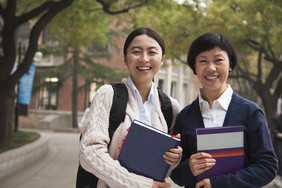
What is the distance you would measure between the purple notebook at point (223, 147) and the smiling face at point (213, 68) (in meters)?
0.36

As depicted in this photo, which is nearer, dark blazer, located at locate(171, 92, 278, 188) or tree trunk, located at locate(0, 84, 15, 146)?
dark blazer, located at locate(171, 92, 278, 188)

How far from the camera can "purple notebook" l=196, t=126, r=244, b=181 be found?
5.43 ft

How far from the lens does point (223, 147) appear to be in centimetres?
169

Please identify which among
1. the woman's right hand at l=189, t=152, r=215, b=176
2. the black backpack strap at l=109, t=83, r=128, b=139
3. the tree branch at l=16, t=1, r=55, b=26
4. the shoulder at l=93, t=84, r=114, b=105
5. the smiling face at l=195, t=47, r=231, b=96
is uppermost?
the tree branch at l=16, t=1, r=55, b=26

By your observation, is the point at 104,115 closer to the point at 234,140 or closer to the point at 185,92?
the point at 234,140

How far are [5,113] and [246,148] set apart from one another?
739 cm

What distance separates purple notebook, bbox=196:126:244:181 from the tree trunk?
7161 mm

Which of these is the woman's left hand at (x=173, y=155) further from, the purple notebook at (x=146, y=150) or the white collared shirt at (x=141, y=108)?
the white collared shirt at (x=141, y=108)

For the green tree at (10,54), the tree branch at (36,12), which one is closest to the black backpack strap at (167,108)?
the green tree at (10,54)

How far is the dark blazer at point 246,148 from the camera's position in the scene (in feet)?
5.60

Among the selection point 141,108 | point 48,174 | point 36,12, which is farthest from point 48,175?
point 141,108

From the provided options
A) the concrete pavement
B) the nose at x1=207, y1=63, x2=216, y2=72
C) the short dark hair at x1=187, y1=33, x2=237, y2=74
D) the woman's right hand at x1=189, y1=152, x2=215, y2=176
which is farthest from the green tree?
the woman's right hand at x1=189, y1=152, x2=215, y2=176

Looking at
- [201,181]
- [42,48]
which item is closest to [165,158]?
[201,181]

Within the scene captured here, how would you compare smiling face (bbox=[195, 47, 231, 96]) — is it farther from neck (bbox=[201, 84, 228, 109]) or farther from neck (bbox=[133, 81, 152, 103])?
neck (bbox=[133, 81, 152, 103])
